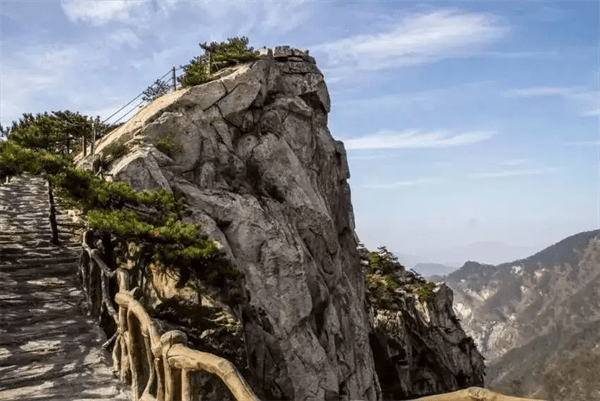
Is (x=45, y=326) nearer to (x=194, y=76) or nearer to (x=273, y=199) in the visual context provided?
(x=273, y=199)

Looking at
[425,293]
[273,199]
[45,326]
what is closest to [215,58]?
[273,199]

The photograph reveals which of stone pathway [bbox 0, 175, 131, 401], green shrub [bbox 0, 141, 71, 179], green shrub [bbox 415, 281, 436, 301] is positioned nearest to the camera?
stone pathway [bbox 0, 175, 131, 401]

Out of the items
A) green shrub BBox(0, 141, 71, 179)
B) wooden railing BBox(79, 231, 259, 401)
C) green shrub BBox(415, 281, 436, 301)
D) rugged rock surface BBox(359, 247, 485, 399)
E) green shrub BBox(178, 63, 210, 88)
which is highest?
green shrub BBox(178, 63, 210, 88)

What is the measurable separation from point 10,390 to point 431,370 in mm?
44569

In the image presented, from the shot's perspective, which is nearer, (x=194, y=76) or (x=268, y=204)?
(x=268, y=204)

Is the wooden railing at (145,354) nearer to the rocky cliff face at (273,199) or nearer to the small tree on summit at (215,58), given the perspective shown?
the rocky cliff face at (273,199)

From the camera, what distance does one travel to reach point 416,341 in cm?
4653

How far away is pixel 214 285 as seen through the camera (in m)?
15.5

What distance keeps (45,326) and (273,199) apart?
15521 millimetres

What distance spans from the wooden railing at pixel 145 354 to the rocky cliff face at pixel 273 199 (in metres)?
3.70

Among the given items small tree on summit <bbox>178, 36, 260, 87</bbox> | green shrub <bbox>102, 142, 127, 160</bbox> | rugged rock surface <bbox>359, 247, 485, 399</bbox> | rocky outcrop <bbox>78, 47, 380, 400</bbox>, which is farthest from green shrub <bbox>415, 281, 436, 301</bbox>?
green shrub <bbox>102, 142, 127, 160</bbox>

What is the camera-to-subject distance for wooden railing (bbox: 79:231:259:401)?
556 cm

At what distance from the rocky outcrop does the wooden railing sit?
6.46m

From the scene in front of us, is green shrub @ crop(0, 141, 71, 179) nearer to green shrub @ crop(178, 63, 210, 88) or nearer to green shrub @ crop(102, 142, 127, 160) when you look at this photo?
green shrub @ crop(102, 142, 127, 160)
